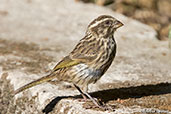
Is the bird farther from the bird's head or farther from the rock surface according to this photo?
the rock surface

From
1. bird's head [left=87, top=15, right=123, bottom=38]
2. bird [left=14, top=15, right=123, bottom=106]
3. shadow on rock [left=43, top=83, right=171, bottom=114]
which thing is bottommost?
shadow on rock [left=43, top=83, right=171, bottom=114]

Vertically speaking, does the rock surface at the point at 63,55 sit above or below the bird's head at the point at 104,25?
below

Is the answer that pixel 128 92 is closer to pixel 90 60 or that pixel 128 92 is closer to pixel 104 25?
pixel 90 60

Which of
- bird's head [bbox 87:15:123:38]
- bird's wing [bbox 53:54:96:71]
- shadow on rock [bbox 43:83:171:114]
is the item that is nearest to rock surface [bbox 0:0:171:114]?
shadow on rock [bbox 43:83:171:114]

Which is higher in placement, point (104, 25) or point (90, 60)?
point (104, 25)

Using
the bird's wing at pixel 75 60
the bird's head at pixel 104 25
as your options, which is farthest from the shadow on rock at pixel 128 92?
the bird's head at pixel 104 25

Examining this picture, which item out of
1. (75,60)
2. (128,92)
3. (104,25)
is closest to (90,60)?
(75,60)

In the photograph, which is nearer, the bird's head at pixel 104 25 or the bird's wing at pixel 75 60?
the bird's wing at pixel 75 60

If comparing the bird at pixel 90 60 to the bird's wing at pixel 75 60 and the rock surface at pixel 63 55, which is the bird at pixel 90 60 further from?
the rock surface at pixel 63 55
